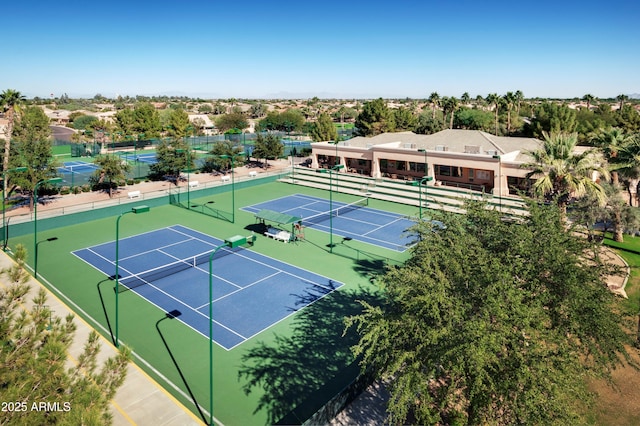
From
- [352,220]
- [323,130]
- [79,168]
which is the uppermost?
[323,130]

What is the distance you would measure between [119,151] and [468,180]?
6474cm

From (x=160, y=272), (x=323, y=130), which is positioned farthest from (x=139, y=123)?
(x=160, y=272)

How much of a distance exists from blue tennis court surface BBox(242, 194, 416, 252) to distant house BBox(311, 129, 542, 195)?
869 cm

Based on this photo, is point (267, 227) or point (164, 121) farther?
point (164, 121)

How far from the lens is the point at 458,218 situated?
64.3 feet

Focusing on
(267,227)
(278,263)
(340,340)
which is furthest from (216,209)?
(340,340)

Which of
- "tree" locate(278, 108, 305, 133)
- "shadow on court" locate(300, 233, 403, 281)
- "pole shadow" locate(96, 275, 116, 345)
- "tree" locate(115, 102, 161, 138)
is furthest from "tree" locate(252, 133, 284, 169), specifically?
"tree" locate(278, 108, 305, 133)

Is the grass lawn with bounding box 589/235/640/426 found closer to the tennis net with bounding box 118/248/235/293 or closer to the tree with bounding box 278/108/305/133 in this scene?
the tennis net with bounding box 118/248/235/293

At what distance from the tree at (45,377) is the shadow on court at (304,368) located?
7.74 m

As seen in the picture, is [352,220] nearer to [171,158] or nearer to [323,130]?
[171,158]

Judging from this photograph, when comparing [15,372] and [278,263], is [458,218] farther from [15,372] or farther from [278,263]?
[15,372]

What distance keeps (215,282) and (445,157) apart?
34009 mm

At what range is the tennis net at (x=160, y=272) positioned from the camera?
2706 cm

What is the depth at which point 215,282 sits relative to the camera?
2742 centimetres
